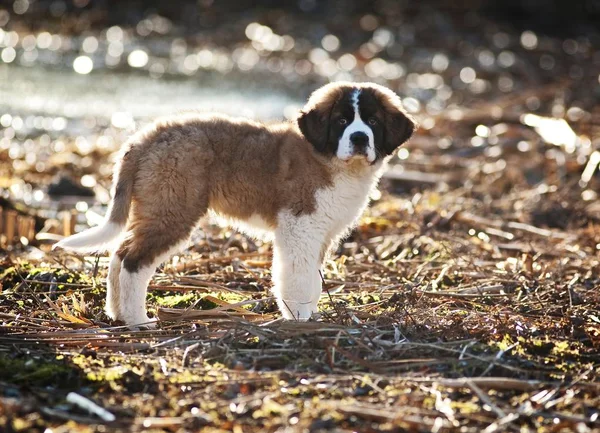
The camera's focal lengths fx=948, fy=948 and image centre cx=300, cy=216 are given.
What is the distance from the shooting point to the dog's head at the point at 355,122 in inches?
228

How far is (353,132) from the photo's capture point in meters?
5.80

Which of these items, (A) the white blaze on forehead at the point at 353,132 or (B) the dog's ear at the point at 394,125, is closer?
(A) the white blaze on forehead at the point at 353,132

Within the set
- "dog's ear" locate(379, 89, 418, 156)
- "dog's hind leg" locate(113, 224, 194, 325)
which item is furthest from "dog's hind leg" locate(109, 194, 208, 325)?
"dog's ear" locate(379, 89, 418, 156)

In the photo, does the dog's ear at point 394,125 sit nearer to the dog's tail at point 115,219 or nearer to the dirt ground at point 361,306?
the dirt ground at point 361,306

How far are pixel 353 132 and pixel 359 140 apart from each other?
0.07 meters

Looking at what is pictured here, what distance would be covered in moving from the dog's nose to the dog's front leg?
544 mm

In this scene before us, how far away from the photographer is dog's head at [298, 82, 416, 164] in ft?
19.0

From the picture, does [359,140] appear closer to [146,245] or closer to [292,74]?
[146,245]

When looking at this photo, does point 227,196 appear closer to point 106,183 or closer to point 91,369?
point 91,369

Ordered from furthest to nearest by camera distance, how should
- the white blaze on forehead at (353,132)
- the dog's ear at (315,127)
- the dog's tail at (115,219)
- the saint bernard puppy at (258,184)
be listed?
1. the dog's ear at (315,127)
2. the white blaze on forehead at (353,132)
3. the saint bernard puppy at (258,184)
4. the dog's tail at (115,219)

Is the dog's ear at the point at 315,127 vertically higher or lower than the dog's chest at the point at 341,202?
higher

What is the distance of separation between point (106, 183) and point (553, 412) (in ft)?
23.5

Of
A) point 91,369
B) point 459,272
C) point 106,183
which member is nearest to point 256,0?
point 106,183

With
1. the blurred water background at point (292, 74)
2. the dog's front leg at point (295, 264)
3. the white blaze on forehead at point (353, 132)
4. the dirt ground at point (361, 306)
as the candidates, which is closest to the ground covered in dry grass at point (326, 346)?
the dirt ground at point (361, 306)
